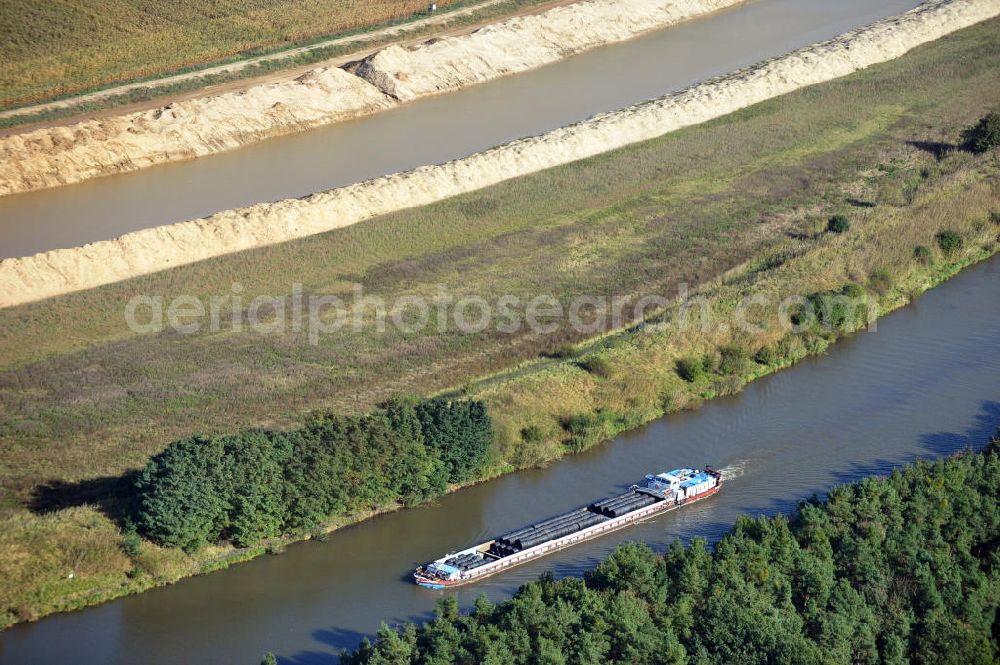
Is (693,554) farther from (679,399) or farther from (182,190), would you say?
(182,190)

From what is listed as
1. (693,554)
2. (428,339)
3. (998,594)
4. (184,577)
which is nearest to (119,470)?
(184,577)

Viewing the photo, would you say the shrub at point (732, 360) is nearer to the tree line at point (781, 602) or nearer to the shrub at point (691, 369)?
the shrub at point (691, 369)

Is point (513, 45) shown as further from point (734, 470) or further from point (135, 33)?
point (734, 470)

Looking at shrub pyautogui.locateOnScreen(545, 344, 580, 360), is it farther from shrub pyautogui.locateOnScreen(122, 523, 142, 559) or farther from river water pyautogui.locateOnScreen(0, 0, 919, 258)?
river water pyautogui.locateOnScreen(0, 0, 919, 258)

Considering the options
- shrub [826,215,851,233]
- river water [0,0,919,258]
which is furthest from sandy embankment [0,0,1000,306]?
shrub [826,215,851,233]

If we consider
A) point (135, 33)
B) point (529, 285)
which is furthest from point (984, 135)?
point (135, 33)

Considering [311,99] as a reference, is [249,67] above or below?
above
